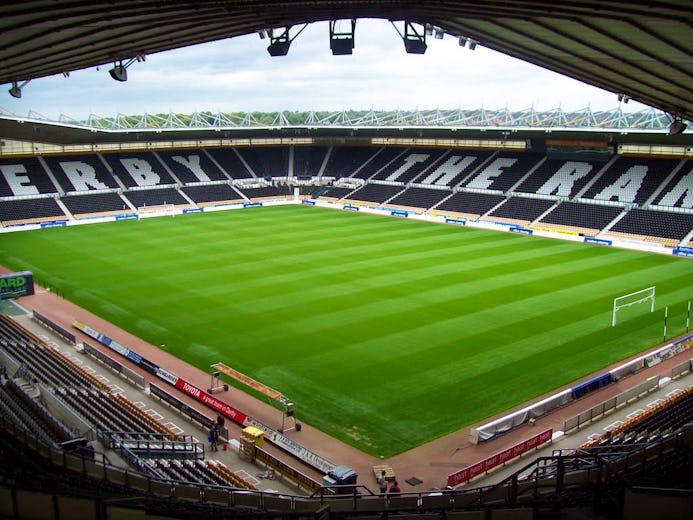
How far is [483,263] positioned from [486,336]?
1545cm

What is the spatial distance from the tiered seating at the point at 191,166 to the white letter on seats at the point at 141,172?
8.60 feet

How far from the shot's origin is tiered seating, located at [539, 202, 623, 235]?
2126 inches

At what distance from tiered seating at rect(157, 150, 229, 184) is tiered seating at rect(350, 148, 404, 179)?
55.7ft

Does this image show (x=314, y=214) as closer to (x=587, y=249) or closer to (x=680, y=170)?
(x=587, y=249)

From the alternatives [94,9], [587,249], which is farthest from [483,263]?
[94,9]

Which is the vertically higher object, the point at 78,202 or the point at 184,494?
the point at 78,202

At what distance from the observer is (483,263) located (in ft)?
141

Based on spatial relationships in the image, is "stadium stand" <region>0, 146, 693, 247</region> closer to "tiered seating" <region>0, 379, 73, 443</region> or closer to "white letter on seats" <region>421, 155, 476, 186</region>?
"white letter on seats" <region>421, 155, 476, 186</region>

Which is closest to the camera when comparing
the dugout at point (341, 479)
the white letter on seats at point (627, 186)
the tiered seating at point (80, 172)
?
the dugout at point (341, 479)

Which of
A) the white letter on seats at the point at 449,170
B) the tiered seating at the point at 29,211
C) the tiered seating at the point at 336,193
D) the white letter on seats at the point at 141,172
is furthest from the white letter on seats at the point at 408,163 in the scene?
the tiered seating at the point at 29,211

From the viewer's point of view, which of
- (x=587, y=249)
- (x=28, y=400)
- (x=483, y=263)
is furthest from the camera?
(x=587, y=249)

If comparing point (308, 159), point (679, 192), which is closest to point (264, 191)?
point (308, 159)

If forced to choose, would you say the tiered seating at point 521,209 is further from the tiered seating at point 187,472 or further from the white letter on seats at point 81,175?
the tiered seating at point 187,472

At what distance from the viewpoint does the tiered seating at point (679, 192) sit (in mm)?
52844
